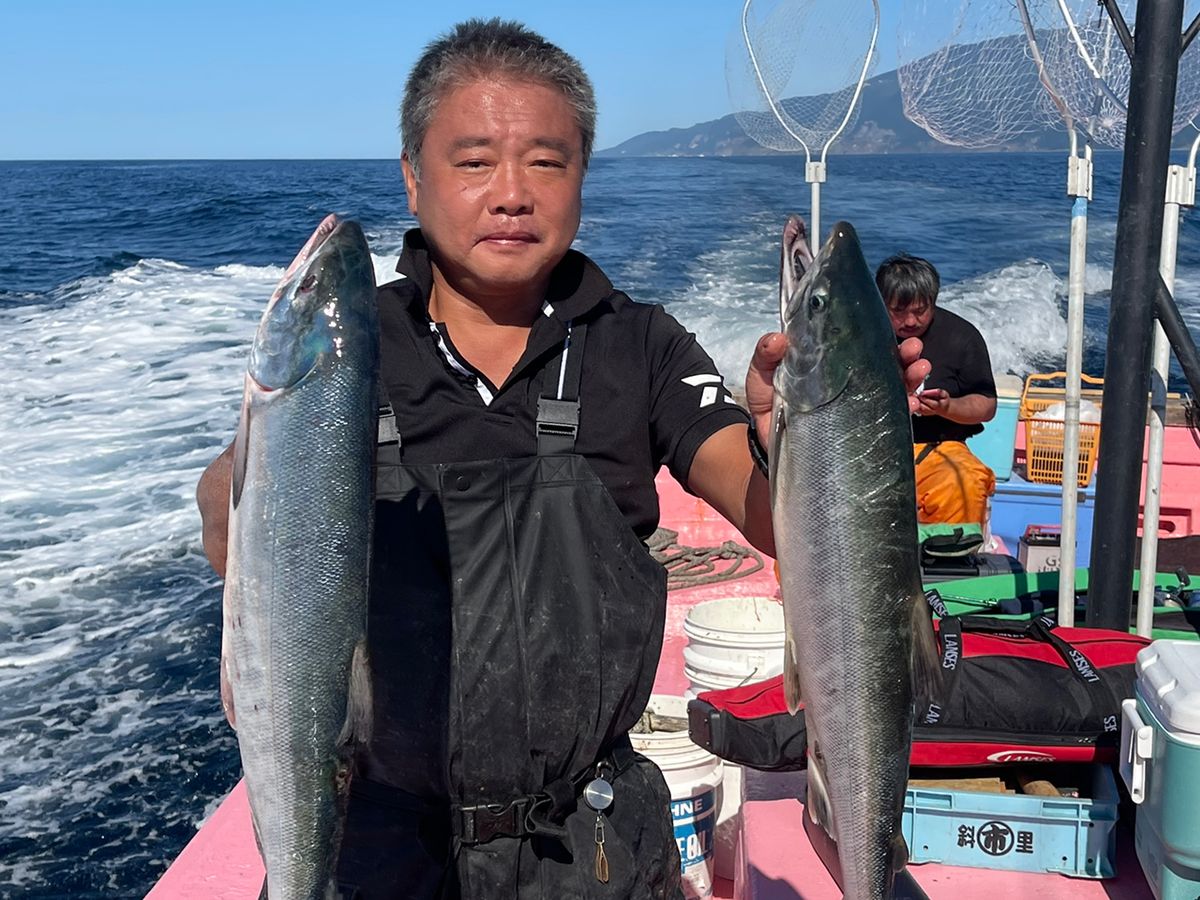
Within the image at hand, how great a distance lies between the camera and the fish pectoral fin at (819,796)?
222cm

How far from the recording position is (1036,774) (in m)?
3.88

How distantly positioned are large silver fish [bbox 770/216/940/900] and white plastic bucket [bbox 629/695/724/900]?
1851 millimetres

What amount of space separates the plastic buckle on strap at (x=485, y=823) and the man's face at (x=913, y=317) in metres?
4.89

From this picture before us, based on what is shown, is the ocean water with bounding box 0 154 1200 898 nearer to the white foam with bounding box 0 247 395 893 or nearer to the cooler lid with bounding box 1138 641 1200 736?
the white foam with bounding box 0 247 395 893

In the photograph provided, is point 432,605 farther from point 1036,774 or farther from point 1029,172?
point 1029,172

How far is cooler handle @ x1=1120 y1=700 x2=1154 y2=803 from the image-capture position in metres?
3.13

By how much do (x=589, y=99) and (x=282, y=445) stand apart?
1098 mm

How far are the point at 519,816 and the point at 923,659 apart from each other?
86cm

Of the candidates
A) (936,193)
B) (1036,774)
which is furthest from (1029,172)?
(1036,774)

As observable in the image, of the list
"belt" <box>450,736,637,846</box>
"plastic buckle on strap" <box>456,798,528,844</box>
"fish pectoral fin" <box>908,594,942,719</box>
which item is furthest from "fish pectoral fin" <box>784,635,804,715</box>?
"plastic buckle on strap" <box>456,798,528,844</box>

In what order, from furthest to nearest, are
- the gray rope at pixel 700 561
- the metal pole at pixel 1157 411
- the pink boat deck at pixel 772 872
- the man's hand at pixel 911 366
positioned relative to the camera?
the gray rope at pixel 700 561 → the metal pole at pixel 1157 411 → the pink boat deck at pixel 772 872 → the man's hand at pixel 911 366

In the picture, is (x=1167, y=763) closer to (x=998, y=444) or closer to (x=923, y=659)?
(x=923, y=659)

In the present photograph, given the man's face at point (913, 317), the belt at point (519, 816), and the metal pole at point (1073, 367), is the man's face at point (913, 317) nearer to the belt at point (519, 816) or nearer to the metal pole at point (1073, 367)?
the metal pole at point (1073, 367)

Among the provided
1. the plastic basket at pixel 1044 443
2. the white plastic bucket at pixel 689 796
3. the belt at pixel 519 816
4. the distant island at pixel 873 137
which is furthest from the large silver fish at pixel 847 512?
the plastic basket at pixel 1044 443
